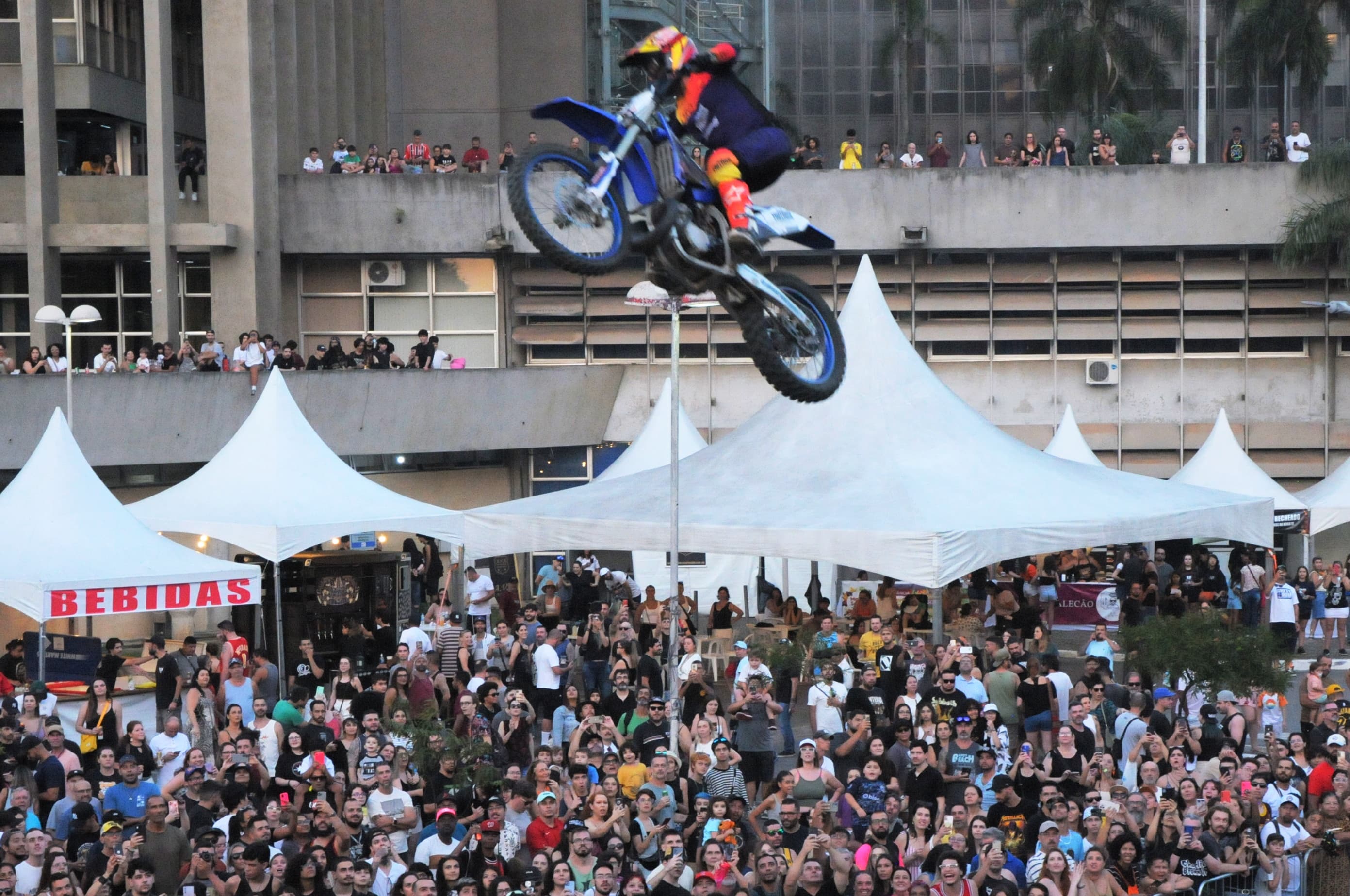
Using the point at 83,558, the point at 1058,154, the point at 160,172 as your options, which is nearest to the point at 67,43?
the point at 160,172

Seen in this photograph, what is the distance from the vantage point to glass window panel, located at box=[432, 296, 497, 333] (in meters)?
32.9

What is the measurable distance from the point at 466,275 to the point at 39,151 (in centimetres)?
777

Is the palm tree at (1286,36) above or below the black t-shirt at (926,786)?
above

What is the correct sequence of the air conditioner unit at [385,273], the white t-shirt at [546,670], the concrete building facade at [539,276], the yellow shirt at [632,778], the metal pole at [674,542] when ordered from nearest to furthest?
the yellow shirt at [632,778]
the metal pole at [674,542]
the white t-shirt at [546,670]
the concrete building facade at [539,276]
the air conditioner unit at [385,273]

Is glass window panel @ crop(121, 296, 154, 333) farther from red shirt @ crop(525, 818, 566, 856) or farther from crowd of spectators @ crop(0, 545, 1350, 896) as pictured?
red shirt @ crop(525, 818, 566, 856)

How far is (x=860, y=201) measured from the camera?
31.4 metres

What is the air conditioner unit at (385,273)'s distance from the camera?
32.6 m

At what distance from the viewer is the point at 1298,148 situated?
31.6 meters

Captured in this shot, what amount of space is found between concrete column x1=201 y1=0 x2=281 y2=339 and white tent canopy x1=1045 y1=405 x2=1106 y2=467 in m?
13.9

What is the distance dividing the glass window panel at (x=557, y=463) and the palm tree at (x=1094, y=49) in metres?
18.1

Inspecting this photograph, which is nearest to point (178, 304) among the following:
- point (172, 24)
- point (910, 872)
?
point (172, 24)

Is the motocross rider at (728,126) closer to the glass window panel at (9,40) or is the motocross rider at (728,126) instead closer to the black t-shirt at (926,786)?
the black t-shirt at (926,786)

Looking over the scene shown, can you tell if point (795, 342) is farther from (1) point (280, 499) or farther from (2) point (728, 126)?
(1) point (280, 499)

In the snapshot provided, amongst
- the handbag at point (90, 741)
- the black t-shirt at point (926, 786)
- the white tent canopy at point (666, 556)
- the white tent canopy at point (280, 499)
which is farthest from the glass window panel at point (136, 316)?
the black t-shirt at point (926, 786)
